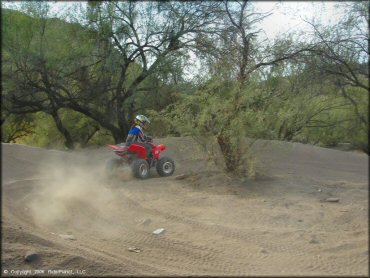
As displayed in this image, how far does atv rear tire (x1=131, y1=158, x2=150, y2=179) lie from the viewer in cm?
1334

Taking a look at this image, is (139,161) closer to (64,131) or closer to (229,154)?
(229,154)

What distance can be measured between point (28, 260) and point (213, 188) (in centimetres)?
647

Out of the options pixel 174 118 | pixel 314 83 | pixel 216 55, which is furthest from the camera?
pixel 216 55

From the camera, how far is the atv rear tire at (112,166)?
1356 centimetres

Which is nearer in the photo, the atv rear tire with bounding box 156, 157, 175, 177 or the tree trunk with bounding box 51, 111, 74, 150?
the atv rear tire with bounding box 156, 157, 175, 177

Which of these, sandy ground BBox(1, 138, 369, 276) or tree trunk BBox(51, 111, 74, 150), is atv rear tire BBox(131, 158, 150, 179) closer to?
sandy ground BBox(1, 138, 369, 276)

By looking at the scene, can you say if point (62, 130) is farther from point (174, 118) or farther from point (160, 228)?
point (160, 228)

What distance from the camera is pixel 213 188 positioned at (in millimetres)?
11930

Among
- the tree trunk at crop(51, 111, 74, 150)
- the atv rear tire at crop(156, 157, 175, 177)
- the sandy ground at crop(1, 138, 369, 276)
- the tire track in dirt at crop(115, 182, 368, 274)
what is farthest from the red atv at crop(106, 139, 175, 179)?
the tree trunk at crop(51, 111, 74, 150)

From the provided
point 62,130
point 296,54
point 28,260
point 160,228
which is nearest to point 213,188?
point 160,228

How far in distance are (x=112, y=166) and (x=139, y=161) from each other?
2.78 ft

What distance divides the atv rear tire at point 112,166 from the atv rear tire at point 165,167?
46.4 inches

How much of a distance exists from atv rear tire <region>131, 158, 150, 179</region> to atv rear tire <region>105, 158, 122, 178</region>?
25.2 inches

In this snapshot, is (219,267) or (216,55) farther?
(216,55)
